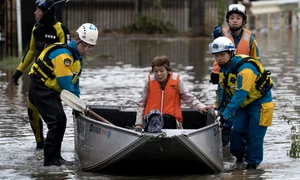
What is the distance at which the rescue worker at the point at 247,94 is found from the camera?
10.2m

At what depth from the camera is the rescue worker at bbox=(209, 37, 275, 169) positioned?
10250 millimetres

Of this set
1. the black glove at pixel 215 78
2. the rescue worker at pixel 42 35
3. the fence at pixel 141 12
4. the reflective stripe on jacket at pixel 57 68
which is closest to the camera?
the reflective stripe on jacket at pixel 57 68

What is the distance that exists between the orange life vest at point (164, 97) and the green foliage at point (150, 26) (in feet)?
81.0

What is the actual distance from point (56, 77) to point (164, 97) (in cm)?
133

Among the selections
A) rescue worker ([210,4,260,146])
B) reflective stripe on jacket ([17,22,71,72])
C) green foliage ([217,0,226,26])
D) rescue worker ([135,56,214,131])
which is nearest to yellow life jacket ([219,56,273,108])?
rescue worker ([135,56,214,131])

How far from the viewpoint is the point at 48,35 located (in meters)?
12.2

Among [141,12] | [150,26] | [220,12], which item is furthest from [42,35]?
[141,12]

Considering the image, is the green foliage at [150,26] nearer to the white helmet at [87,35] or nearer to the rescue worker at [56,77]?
the rescue worker at [56,77]

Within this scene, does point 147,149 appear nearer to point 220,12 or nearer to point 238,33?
point 238,33

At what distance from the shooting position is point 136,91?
710 inches

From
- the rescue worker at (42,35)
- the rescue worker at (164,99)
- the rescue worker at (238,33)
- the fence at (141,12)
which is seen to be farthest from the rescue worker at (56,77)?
the fence at (141,12)

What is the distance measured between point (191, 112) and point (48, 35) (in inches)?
84.4

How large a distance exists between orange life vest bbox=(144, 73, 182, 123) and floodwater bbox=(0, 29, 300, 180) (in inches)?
36.3

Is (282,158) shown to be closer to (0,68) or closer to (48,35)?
(48,35)
